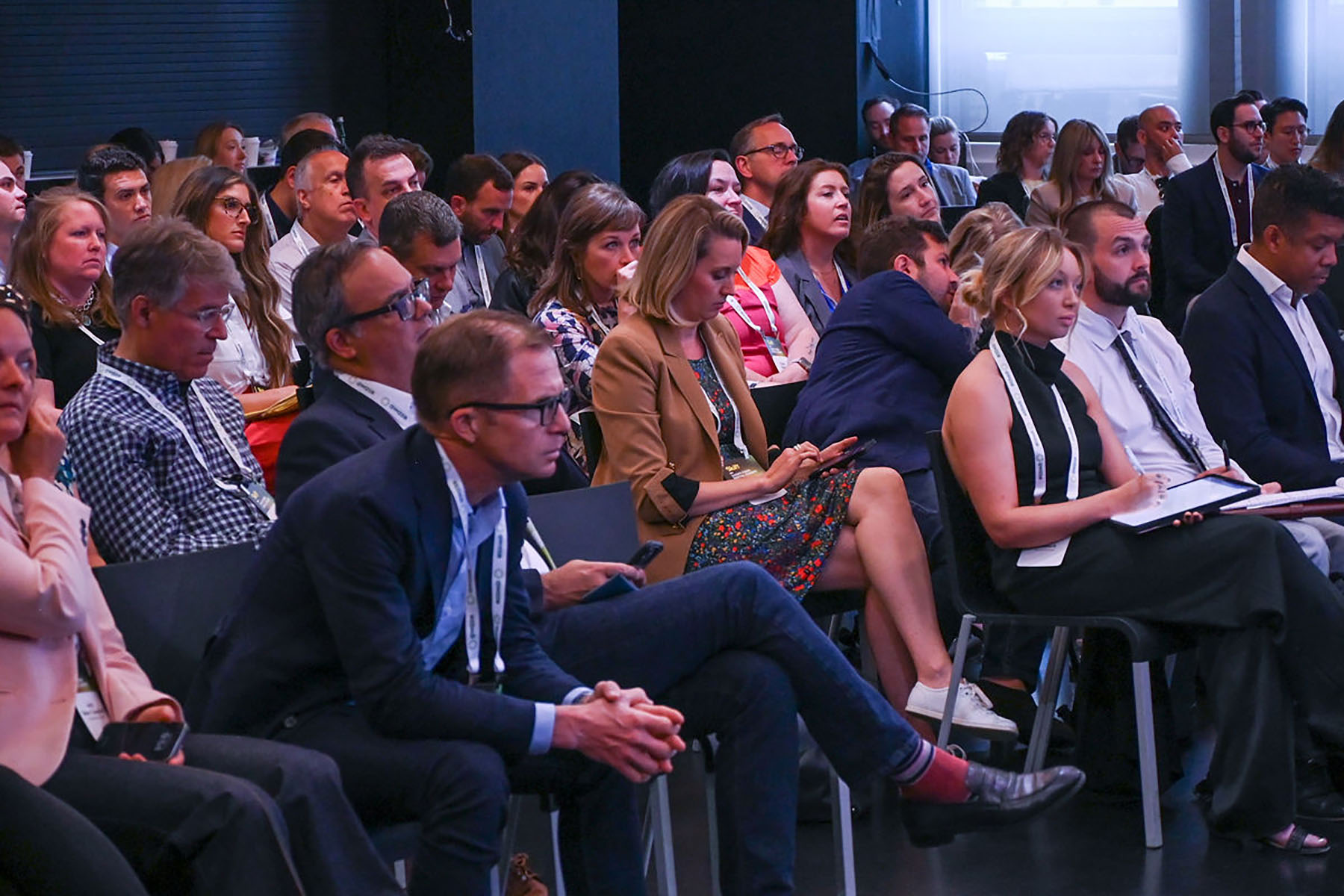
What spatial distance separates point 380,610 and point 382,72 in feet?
22.2

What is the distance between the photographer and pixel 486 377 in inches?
90.6

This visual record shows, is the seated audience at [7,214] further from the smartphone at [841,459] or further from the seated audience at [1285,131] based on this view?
the seated audience at [1285,131]

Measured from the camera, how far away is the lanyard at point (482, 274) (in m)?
5.31

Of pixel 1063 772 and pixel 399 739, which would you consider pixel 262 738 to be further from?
pixel 1063 772

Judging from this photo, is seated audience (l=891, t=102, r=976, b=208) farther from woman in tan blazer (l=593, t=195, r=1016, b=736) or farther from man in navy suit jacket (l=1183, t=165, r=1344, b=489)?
woman in tan blazer (l=593, t=195, r=1016, b=736)

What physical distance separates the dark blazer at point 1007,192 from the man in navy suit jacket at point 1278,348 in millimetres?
3547

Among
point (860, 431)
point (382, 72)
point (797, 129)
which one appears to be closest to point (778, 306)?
point (860, 431)

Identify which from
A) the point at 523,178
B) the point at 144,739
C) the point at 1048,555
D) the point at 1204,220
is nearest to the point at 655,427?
the point at 1048,555

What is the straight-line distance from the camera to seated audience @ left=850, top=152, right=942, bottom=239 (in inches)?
205

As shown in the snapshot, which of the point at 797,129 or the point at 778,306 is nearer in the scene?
the point at 778,306

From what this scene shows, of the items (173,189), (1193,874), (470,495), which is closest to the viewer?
(470,495)

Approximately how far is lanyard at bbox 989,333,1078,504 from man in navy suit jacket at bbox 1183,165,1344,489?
0.84m

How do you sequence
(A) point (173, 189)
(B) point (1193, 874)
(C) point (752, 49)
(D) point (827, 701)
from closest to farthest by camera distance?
(D) point (827, 701), (B) point (1193, 874), (A) point (173, 189), (C) point (752, 49)

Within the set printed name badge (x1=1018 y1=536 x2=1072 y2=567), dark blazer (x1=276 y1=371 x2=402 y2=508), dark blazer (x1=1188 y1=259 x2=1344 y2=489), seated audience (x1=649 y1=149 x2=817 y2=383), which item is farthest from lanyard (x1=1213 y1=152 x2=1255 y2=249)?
dark blazer (x1=276 y1=371 x2=402 y2=508)
